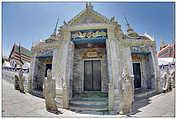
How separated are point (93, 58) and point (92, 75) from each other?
6.04 ft

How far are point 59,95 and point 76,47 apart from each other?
203 inches

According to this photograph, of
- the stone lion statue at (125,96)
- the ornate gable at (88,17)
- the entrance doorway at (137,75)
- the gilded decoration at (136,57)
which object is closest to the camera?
the stone lion statue at (125,96)

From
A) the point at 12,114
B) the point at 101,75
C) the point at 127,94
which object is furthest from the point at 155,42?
the point at 12,114

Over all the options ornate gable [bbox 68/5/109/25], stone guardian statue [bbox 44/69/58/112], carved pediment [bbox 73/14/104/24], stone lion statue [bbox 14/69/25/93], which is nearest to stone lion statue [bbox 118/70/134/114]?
stone guardian statue [bbox 44/69/58/112]

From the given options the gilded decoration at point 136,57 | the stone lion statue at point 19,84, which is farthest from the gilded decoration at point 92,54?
the stone lion statue at point 19,84

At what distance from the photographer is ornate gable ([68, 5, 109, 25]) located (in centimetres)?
910

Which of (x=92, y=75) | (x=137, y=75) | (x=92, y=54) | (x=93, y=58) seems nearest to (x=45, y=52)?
(x=92, y=54)

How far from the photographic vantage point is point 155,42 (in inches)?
375

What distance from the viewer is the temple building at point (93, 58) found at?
25.2ft

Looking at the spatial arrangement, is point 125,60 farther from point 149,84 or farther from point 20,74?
point 20,74

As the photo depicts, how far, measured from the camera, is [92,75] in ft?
30.2

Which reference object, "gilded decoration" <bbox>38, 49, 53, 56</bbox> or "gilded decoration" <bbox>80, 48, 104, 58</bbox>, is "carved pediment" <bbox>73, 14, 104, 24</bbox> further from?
"gilded decoration" <bbox>38, 49, 53, 56</bbox>

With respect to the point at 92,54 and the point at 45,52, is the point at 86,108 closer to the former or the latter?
the point at 92,54

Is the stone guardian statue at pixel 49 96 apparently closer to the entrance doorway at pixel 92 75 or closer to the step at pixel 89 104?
the step at pixel 89 104
